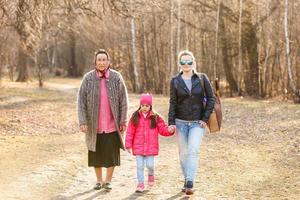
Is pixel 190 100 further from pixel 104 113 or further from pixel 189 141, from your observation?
pixel 104 113

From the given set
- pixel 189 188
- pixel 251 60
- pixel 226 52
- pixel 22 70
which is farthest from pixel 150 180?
pixel 22 70

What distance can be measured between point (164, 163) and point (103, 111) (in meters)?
3.21

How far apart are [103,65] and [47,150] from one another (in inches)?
180

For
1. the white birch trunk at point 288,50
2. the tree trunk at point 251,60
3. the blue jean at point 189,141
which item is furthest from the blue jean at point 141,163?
the tree trunk at point 251,60

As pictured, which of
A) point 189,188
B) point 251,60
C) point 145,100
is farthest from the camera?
point 251,60

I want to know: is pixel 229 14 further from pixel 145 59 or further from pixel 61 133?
pixel 61 133

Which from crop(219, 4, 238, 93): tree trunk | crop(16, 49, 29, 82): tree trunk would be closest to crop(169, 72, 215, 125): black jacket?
crop(219, 4, 238, 93): tree trunk

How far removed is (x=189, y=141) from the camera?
7699 mm

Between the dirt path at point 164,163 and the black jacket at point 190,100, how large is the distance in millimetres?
1129

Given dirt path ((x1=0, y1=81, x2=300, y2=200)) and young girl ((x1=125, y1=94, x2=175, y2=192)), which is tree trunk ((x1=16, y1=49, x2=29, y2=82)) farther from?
young girl ((x1=125, y1=94, x2=175, y2=192))

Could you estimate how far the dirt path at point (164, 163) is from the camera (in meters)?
8.30

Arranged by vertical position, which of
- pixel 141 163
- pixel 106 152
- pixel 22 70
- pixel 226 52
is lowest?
pixel 141 163

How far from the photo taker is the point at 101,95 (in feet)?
26.1

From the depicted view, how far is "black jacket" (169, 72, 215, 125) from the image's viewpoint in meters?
7.66
